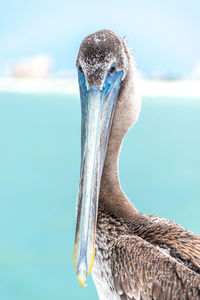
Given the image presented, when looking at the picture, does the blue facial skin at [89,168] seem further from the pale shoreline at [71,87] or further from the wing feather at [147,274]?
the pale shoreline at [71,87]

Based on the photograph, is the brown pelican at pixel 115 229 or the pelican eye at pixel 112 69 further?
the pelican eye at pixel 112 69

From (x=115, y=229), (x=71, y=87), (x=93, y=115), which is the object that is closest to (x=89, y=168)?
(x=93, y=115)

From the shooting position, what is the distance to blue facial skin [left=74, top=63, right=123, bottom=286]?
1450mm

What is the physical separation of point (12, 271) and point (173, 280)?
7.24ft

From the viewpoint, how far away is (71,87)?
35.6 feet

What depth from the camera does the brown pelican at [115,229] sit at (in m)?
1.45

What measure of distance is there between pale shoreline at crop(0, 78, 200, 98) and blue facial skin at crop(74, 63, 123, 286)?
8649mm

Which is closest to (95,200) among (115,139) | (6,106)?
(115,139)

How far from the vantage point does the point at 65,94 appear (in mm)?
10336

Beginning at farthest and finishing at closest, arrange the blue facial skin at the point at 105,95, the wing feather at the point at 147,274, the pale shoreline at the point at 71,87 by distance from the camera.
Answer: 1. the pale shoreline at the point at 71,87
2. the blue facial skin at the point at 105,95
3. the wing feather at the point at 147,274

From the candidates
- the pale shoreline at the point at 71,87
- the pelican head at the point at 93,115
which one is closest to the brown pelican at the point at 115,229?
the pelican head at the point at 93,115

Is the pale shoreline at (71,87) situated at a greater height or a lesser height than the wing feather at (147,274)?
greater

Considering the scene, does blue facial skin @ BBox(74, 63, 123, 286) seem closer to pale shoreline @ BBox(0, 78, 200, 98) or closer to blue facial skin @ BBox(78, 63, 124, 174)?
blue facial skin @ BBox(78, 63, 124, 174)

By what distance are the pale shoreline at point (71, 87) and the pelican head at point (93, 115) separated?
8596mm
